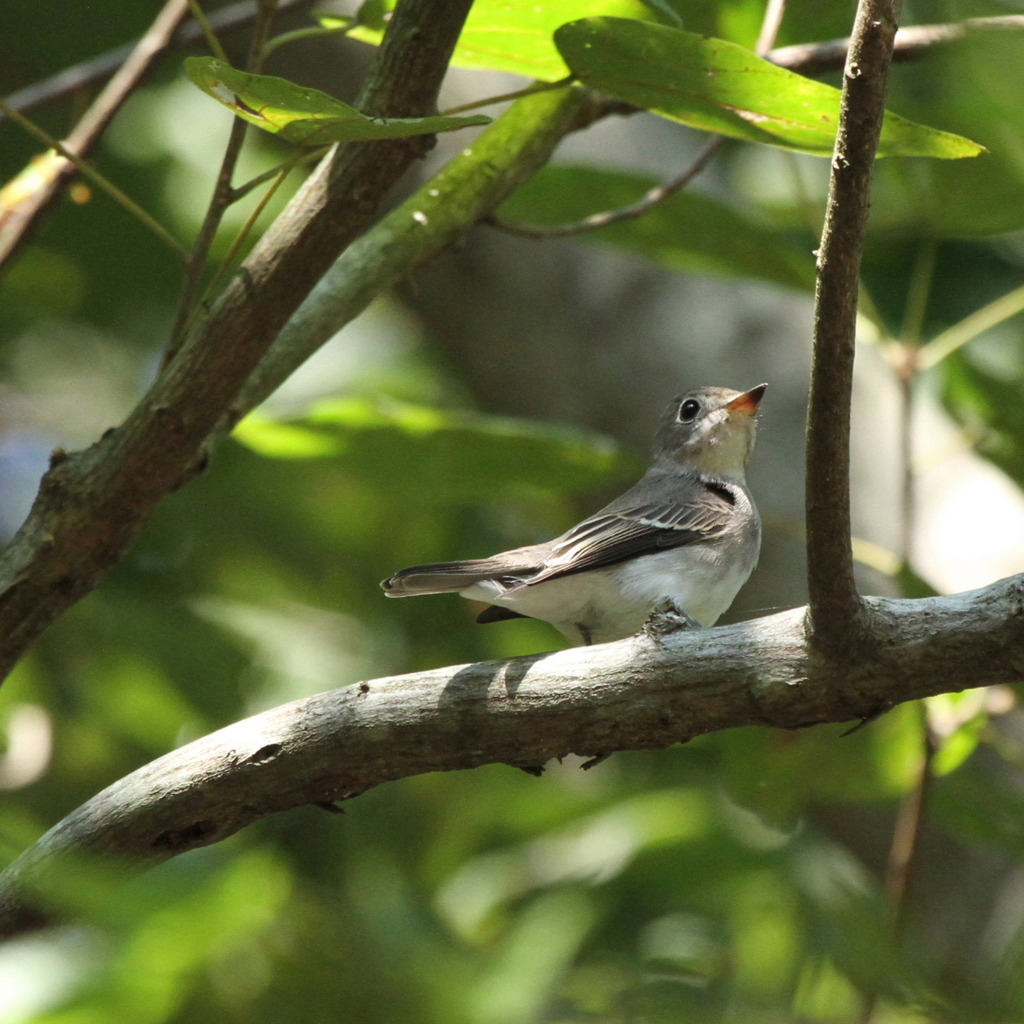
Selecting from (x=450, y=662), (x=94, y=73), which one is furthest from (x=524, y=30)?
(x=450, y=662)

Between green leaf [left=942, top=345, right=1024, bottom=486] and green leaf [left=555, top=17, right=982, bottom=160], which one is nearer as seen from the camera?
green leaf [left=555, top=17, right=982, bottom=160]

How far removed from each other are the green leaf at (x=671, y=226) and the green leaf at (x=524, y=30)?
2.79ft

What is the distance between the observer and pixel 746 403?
3.48 meters

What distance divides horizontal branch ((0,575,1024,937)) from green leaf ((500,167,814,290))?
145 centimetres

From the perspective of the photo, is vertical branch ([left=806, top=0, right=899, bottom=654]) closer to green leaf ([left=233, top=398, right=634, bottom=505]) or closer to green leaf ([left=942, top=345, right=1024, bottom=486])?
green leaf ([left=233, top=398, right=634, bottom=505])

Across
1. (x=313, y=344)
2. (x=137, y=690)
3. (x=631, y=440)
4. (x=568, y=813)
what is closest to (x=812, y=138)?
(x=313, y=344)

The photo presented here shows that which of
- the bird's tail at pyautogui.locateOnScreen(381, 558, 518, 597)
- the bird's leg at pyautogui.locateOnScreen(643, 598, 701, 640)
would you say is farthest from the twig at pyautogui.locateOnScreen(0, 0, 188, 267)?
the bird's leg at pyautogui.locateOnScreen(643, 598, 701, 640)

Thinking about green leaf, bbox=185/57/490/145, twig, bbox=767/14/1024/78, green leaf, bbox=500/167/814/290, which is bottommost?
green leaf, bbox=500/167/814/290

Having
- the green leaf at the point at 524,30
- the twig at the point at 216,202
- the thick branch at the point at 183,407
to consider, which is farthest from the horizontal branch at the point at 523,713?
the green leaf at the point at 524,30

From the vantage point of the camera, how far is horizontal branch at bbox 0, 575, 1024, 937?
177cm

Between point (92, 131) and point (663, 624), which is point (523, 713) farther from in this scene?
point (92, 131)

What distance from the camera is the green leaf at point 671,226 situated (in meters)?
3.07

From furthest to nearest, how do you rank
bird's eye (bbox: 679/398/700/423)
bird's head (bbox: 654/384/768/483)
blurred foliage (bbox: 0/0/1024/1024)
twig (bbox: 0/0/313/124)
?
bird's eye (bbox: 679/398/700/423) → bird's head (bbox: 654/384/768/483) → twig (bbox: 0/0/313/124) → blurred foliage (bbox: 0/0/1024/1024)

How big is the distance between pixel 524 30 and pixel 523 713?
115 cm
